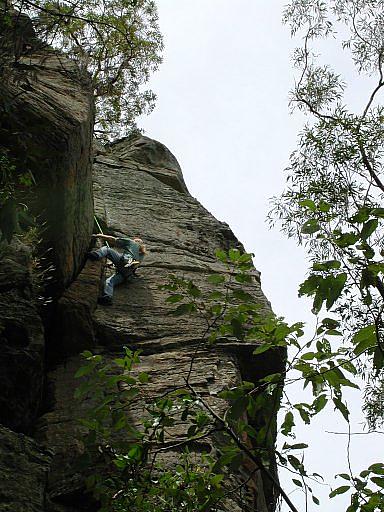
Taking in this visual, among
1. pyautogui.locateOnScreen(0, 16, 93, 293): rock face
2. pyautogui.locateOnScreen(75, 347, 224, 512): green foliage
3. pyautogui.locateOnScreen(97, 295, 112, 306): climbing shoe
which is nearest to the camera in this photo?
pyautogui.locateOnScreen(75, 347, 224, 512): green foliage

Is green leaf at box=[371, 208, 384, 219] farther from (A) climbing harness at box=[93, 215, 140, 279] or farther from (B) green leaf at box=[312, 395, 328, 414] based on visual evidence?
(A) climbing harness at box=[93, 215, 140, 279]

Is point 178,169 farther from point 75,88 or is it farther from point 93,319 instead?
point 93,319

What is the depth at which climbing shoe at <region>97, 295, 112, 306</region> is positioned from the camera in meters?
11.2

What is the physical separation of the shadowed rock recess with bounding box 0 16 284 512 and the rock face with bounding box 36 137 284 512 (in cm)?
2

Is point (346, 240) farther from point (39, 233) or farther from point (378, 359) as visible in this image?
point (39, 233)

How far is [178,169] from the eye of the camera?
19.6m

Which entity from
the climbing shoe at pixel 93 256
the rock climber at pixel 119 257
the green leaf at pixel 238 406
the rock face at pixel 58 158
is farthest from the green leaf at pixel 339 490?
the climbing shoe at pixel 93 256

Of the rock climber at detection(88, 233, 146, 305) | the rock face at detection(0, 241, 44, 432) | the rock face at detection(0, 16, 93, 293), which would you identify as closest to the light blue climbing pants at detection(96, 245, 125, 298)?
the rock climber at detection(88, 233, 146, 305)

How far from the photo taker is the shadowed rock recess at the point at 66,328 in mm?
7219

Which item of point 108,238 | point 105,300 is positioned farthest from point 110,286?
point 108,238

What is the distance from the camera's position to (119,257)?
39.7 ft

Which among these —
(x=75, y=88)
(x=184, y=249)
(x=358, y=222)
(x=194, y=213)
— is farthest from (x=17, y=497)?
(x=194, y=213)

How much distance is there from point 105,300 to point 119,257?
1044 mm

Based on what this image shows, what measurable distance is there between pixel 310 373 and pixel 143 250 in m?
8.08
